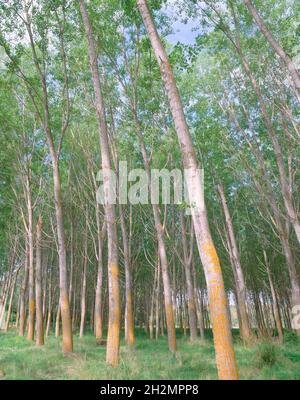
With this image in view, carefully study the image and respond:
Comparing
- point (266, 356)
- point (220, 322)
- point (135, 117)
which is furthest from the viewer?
point (135, 117)

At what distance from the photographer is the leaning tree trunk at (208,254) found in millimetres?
4664

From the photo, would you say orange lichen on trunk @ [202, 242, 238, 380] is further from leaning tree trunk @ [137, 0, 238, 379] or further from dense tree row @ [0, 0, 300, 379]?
dense tree row @ [0, 0, 300, 379]

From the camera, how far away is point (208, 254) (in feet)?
16.9

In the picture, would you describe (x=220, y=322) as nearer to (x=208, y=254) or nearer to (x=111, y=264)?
(x=208, y=254)

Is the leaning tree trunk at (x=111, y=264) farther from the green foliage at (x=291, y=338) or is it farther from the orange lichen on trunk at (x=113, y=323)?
the green foliage at (x=291, y=338)

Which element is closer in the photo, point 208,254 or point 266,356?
point 208,254

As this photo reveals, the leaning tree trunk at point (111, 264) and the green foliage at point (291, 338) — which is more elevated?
the leaning tree trunk at point (111, 264)

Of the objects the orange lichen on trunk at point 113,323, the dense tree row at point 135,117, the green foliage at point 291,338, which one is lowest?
the green foliage at point 291,338

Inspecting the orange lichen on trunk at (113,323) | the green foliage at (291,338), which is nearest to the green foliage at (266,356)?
the orange lichen on trunk at (113,323)

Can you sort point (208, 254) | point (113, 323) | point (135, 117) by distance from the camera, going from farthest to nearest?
point (135, 117), point (113, 323), point (208, 254)

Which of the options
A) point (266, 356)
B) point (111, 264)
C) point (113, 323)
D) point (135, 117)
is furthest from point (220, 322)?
point (135, 117)
